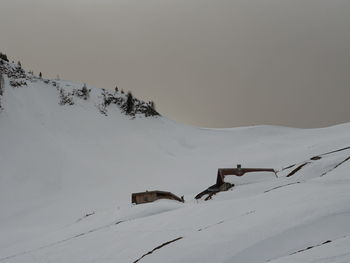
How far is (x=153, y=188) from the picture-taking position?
42.7m

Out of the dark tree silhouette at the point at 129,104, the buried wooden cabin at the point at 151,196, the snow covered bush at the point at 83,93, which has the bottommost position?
the buried wooden cabin at the point at 151,196

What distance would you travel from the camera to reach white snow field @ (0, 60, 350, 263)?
7605 millimetres

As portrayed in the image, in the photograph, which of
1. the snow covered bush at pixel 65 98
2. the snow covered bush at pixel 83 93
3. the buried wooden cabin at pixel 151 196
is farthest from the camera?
the snow covered bush at pixel 83 93

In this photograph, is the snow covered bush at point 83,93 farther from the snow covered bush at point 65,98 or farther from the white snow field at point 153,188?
the white snow field at point 153,188

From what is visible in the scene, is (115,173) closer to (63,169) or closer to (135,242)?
(63,169)

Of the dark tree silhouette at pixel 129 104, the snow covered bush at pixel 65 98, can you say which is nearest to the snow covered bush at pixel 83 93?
the snow covered bush at pixel 65 98

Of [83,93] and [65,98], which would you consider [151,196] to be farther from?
[83,93]

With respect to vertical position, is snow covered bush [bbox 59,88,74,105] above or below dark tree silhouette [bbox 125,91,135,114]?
above

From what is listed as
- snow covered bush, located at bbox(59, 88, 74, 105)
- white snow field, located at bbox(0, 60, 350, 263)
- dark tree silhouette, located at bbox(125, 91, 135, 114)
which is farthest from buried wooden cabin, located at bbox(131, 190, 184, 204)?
dark tree silhouette, located at bbox(125, 91, 135, 114)

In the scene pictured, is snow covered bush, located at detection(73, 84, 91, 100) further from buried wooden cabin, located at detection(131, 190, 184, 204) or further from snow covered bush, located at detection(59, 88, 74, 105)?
Answer: buried wooden cabin, located at detection(131, 190, 184, 204)

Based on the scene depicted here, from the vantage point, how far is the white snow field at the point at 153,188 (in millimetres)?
7605

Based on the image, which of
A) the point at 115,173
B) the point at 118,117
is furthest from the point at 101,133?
the point at 115,173

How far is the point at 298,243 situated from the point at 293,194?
162 inches

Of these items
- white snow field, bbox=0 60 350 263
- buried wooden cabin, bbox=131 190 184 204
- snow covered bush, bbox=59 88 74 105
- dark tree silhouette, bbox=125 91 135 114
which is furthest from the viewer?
dark tree silhouette, bbox=125 91 135 114
